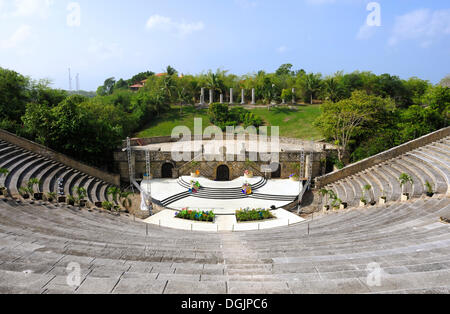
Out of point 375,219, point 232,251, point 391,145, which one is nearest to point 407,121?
point 391,145

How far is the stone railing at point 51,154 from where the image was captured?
837 inches

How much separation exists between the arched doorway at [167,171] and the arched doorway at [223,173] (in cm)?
502

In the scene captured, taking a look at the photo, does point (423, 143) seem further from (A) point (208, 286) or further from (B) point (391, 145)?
(A) point (208, 286)

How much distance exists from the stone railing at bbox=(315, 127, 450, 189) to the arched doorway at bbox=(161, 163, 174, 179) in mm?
14666

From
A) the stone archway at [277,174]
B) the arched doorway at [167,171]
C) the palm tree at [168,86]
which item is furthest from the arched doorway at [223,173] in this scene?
the palm tree at [168,86]

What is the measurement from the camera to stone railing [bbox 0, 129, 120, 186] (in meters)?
21.2

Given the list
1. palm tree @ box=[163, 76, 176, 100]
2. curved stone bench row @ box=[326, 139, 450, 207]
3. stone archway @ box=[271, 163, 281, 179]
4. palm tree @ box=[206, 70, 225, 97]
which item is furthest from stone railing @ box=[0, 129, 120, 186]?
palm tree @ box=[206, 70, 225, 97]

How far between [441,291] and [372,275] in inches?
42.9

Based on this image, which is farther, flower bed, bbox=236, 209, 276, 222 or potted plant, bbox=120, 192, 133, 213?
potted plant, bbox=120, 192, 133, 213

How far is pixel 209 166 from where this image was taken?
27094 millimetres

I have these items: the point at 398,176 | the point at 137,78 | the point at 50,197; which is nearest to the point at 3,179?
the point at 50,197

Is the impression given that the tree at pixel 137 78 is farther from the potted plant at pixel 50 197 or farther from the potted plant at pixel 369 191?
the potted plant at pixel 369 191

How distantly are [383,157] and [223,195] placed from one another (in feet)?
48.4

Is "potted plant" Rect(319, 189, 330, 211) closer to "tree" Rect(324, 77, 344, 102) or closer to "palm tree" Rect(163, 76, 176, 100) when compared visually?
"tree" Rect(324, 77, 344, 102)
